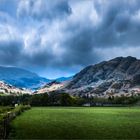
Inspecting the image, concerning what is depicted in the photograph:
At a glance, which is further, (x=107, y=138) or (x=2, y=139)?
(x=107, y=138)

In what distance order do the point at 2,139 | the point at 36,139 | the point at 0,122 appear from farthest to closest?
the point at 0,122 < the point at 36,139 < the point at 2,139

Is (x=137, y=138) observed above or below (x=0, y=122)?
below

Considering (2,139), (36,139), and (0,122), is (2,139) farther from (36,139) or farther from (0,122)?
(0,122)

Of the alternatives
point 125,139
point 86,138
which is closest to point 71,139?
point 86,138

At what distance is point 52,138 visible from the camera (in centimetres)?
5472

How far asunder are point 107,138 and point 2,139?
16306mm

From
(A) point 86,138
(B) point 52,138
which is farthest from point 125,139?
(B) point 52,138

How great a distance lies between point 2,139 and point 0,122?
58.1 ft

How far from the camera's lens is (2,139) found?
48469mm

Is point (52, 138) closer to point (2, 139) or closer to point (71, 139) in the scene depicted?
point (71, 139)

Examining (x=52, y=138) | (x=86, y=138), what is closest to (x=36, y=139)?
(x=52, y=138)

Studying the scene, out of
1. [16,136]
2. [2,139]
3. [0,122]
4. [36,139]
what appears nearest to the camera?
[2,139]

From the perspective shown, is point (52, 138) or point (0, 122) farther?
point (0, 122)

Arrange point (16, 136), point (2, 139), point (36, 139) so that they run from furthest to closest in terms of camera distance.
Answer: point (16, 136)
point (36, 139)
point (2, 139)
